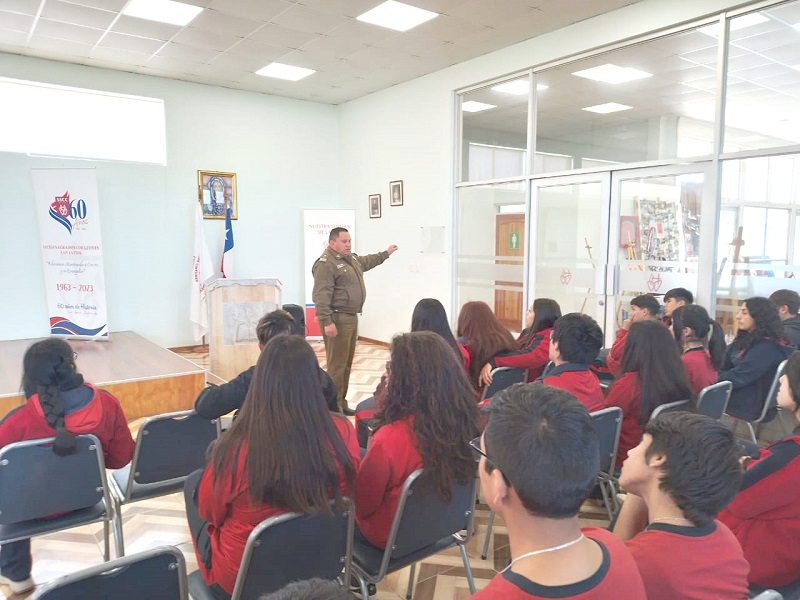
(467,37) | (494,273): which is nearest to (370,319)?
(494,273)

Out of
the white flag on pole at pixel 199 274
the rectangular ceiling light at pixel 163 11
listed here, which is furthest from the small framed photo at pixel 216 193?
the rectangular ceiling light at pixel 163 11

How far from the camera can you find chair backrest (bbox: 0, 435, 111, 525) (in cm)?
197

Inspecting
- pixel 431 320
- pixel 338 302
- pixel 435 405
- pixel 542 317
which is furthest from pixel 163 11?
pixel 435 405

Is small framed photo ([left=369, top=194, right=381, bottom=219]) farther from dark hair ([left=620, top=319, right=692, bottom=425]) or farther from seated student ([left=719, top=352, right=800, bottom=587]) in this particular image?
seated student ([left=719, top=352, right=800, bottom=587])

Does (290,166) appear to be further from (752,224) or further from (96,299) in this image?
(752,224)

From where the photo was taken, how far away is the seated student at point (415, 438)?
177 centimetres

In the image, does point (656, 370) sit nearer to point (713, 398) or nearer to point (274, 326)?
point (713, 398)

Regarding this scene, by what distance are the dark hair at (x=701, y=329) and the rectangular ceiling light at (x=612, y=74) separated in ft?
9.28

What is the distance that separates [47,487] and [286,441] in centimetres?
115

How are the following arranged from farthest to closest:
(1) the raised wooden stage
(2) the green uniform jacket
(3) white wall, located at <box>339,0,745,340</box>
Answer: (3) white wall, located at <box>339,0,745,340</box> < (2) the green uniform jacket < (1) the raised wooden stage

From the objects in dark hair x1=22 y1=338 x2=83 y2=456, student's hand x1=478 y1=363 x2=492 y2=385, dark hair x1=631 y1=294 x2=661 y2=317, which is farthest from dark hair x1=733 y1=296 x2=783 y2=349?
dark hair x1=22 y1=338 x2=83 y2=456

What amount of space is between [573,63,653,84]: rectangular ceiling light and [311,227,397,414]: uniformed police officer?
9.38 ft

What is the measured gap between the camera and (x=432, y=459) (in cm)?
174

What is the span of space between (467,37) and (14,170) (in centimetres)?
520
